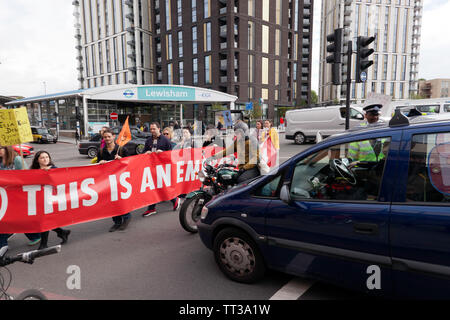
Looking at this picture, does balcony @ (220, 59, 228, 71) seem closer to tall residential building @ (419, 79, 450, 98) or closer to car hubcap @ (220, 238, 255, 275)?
car hubcap @ (220, 238, 255, 275)

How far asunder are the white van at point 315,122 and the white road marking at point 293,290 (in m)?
14.4

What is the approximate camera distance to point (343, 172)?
9.05 feet

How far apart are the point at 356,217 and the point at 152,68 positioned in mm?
66404

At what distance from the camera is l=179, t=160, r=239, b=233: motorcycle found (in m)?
4.73

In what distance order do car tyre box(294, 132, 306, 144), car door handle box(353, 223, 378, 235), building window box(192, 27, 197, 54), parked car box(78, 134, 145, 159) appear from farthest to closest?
building window box(192, 27, 197, 54) < car tyre box(294, 132, 306, 144) < parked car box(78, 134, 145, 159) < car door handle box(353, 223, 378, 235)

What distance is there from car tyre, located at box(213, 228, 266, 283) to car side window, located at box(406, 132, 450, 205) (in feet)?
4.99

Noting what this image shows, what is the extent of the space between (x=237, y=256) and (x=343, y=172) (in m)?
1.41

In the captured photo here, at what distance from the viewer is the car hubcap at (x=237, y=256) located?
3.05m

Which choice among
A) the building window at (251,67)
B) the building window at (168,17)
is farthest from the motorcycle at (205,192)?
the building window at (168,17)

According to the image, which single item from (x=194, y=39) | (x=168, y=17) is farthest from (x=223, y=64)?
(x=168, y=17)

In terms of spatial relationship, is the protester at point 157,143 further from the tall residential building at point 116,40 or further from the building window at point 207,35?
the tall residential building at point 116,40

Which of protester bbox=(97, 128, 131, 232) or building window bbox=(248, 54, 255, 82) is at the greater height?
building window bbox=(248, 54, 255, 82)

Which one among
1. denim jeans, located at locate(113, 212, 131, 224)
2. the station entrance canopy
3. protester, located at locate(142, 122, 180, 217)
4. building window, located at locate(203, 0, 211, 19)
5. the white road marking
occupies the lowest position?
the white road marking

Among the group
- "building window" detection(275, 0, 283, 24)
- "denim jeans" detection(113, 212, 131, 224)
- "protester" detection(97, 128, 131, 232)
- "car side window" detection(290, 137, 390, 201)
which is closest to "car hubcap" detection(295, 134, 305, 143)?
"protester" detection(97, 128, 131, 232)
